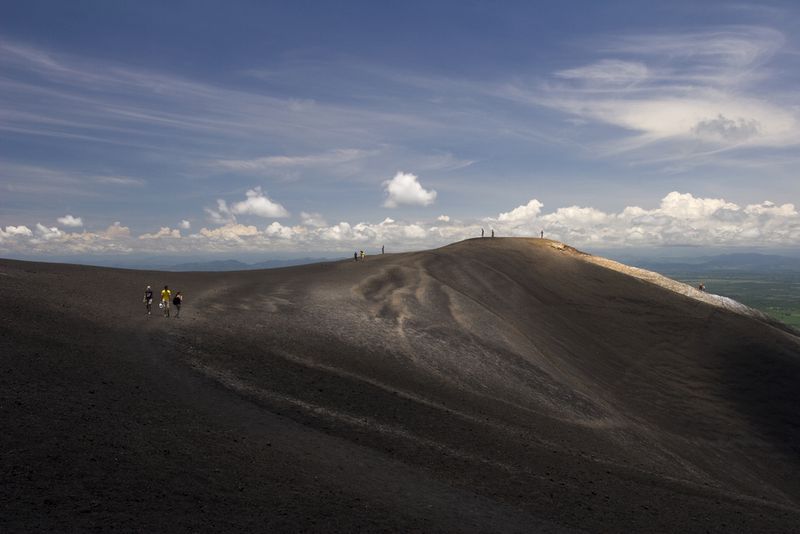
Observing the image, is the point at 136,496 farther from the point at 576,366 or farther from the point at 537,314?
the point at 537,314

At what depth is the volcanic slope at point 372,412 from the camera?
45.9 feet

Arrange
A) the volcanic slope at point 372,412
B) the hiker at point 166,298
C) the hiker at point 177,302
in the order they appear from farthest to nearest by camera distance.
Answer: the hiker at point 177,302, the hiker at point 166,298, the volcanic slope at point 372,412

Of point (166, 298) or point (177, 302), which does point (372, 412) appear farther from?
point (166, 298)

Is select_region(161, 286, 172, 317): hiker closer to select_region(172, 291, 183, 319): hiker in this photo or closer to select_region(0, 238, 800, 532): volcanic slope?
select_region(172, 291, 183, 319): hiker

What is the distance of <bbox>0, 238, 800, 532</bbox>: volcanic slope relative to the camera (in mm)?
13984

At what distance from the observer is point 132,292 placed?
40.7m

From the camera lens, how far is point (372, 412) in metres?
22.5

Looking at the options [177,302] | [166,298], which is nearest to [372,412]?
[177,302]

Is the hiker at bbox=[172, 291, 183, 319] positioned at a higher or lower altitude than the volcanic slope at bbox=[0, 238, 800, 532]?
higher

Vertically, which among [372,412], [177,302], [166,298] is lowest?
[372,412]

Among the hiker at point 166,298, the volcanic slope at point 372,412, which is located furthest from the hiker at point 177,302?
the volcanic slope at point 372,412

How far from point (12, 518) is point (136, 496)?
2.61 m

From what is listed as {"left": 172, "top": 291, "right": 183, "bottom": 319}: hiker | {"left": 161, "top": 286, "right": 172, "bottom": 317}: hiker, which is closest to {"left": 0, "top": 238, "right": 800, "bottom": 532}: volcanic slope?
{"left": 172, "top": 291, "right": 183, "bottom": 319}: hiker

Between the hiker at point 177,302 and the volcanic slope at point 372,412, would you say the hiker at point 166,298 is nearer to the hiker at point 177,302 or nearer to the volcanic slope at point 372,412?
the hiker at point 177,302
